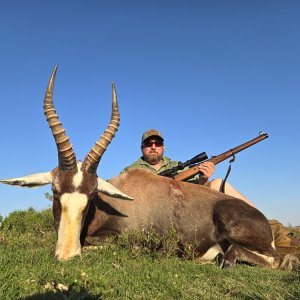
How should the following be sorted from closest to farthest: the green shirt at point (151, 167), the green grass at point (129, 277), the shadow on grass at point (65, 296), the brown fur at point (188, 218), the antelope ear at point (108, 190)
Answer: the shadow on grass at point (65, 296) < the green grass at point (129, 277) < the antelope ear at point (108, 190) < the brown fur at point (188, 218) < the green shirt at point (151, 167)

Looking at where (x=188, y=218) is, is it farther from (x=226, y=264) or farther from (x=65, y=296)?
(x=65, y=296)

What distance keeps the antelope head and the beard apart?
3538mm

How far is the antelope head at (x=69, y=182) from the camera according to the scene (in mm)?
5027

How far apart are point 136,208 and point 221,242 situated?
56.4 inches

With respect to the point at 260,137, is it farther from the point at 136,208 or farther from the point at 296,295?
the point at 296,295

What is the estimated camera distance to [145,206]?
6414 mm

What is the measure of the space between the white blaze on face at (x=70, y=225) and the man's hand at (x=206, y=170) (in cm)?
330

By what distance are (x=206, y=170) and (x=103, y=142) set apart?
2.86 metres

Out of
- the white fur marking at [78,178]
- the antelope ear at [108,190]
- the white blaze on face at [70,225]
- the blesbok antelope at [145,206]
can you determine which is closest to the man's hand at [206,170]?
the blesbok antelope at [145,206]

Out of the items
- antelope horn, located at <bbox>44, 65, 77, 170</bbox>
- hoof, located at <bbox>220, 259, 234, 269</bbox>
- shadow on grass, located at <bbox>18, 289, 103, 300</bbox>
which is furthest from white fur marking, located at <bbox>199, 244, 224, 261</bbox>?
shadow on grass, located at <bbox>18, 289, 103, 300</bbox>

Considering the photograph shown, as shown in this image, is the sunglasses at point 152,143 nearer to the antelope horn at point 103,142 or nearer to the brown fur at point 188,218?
the brown fur at point 188,218

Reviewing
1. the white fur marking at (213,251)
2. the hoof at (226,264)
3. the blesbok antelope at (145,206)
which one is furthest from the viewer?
the white fur marking at (213,251)

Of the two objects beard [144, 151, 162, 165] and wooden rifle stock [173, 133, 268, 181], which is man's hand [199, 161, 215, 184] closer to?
wooden rifle stock [173, 133, 268, 181]

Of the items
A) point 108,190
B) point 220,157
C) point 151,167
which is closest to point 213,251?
point 108,190
